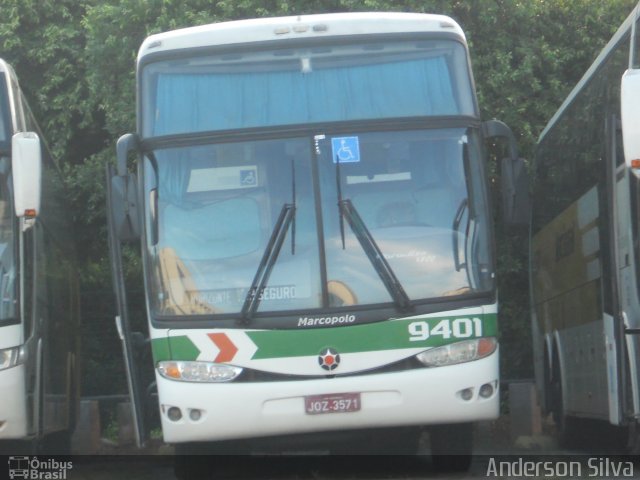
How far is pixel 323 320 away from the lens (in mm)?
9492

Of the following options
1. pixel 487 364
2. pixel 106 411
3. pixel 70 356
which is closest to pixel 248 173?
pixel 487 364

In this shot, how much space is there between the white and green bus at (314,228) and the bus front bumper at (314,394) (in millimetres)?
10

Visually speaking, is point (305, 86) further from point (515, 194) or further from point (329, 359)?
point (329, 359)

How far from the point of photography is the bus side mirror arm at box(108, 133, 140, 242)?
393 inches

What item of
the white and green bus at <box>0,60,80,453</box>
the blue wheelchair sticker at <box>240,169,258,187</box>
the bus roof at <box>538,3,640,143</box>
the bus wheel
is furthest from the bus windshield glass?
the bus wheel

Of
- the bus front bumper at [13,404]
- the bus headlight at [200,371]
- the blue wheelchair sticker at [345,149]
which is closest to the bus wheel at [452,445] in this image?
the bus headlight at [200,371]

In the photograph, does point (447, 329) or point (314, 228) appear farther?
point (314, 228)

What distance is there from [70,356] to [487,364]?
591 centimetres

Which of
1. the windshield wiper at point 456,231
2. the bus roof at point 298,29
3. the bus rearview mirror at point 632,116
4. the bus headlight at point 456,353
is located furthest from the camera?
the bus roof at point 298,29

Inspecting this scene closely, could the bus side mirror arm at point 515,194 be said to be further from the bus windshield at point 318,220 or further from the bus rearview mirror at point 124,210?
the bus rearview mirror at point 124,210

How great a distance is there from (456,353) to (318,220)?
1440mm

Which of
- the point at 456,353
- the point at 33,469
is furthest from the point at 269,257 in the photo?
the point at 33,469

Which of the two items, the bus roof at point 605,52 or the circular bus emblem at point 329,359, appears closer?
the circular bus emblem at point 329,359

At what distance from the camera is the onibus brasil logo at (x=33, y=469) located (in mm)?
11742
